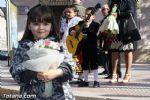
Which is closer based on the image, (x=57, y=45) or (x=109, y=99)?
(x=57, y=45)

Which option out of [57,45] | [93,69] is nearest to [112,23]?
[93,69]

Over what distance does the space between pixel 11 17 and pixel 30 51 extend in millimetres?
5394

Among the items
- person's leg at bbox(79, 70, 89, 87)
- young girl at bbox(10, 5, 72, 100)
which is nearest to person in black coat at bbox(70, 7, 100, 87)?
person's leg at bbox(79, 70, 89, 87)

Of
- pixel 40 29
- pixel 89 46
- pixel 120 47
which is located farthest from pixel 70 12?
pixel 40 29

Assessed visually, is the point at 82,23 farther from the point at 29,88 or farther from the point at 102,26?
the point at 29,88

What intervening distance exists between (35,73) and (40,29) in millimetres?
307

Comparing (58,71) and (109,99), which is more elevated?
(58,71)

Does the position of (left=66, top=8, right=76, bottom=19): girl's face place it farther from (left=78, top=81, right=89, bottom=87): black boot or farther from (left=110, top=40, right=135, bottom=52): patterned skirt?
(left=78, top=81, right=89, bottom=87): black boot

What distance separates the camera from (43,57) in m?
3.45

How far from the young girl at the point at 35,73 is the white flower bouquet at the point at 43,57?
36 millimetres

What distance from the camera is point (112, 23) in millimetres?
8430

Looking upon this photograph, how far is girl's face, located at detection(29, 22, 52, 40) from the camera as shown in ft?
11.5

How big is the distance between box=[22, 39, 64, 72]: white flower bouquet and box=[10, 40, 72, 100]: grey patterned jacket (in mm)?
43

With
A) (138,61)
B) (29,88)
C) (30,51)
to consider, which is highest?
(30,51)
